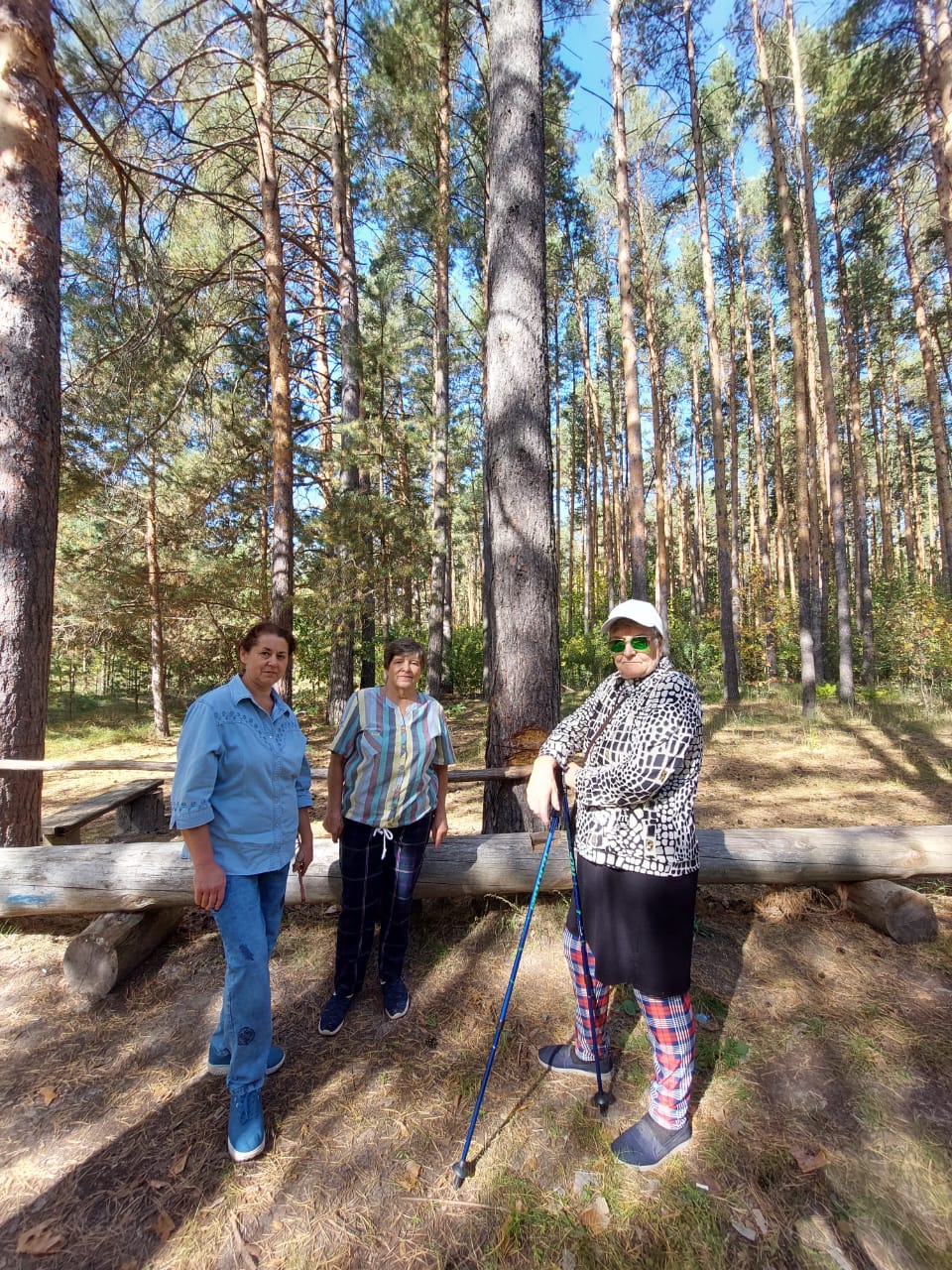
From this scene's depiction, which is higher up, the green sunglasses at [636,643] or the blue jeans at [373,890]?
the green sunglasses at [636,643]

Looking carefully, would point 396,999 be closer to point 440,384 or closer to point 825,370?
point 440,384

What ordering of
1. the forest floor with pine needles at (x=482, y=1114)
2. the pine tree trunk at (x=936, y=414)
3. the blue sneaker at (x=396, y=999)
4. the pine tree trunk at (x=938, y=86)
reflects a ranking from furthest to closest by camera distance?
the pine tree trunk at (x=936, y=414) < the pine tree trunk at (x=938, y=86) < the blue sneaker at (x=396, y=999) < the forest floor with pine needles at (x=482, y=1114)

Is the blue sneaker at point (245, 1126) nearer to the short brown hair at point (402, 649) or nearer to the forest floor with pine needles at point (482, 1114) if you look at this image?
the forest floor with pine needles at point (482, 1114)

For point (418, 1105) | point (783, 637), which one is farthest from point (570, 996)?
point (783, 637)

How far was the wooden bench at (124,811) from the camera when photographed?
447 cm

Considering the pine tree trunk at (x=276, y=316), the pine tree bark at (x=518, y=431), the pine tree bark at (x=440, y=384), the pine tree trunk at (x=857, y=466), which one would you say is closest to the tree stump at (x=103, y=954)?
the pine tree bark at (x=518, y=431)

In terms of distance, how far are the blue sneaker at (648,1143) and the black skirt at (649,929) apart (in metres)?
0.52

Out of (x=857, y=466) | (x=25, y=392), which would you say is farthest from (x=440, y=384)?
(x=857, y=466)

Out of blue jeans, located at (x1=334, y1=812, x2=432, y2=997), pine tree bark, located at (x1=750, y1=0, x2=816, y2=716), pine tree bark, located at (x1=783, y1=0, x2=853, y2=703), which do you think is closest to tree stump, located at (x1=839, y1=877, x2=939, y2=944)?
blue jeans, located at (x1=334, y1=812, x2=432, y2=997)

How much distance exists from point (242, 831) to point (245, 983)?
56 centimetres

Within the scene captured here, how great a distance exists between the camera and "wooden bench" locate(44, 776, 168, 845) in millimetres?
4469

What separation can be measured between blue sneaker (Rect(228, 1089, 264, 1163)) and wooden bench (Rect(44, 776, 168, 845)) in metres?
3.26

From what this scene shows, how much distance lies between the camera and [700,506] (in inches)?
1014

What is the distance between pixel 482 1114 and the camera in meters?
2.23
